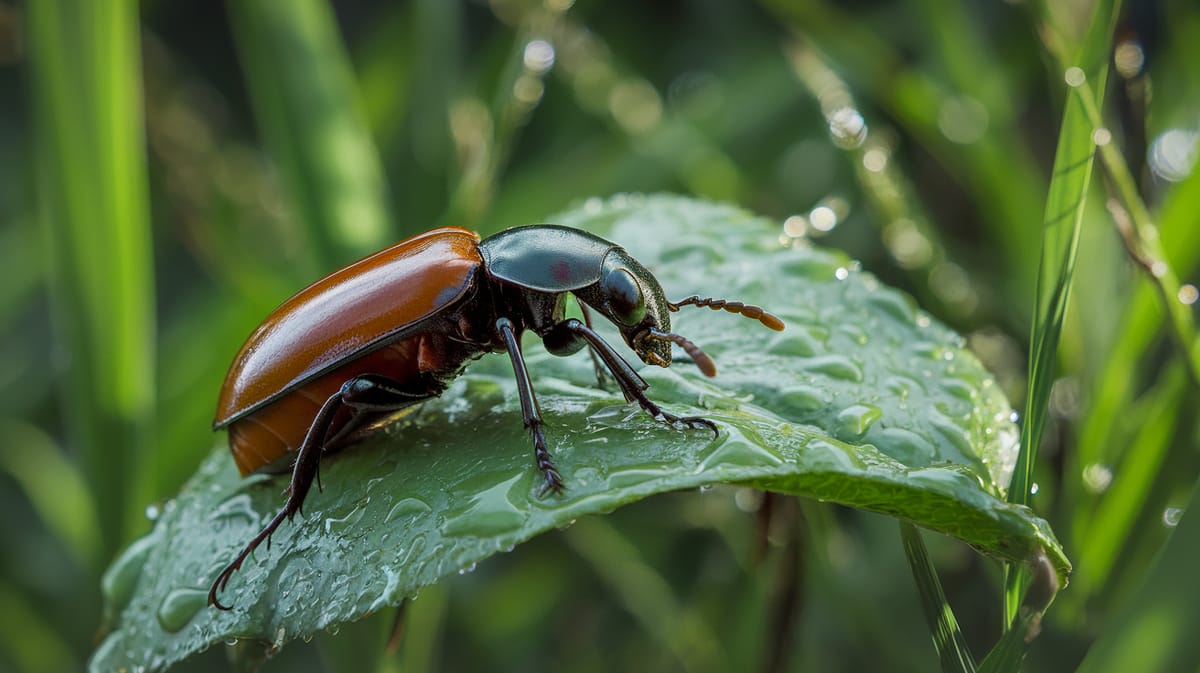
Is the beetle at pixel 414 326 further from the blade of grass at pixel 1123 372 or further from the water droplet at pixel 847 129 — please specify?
the water droplet at pixel 847 129

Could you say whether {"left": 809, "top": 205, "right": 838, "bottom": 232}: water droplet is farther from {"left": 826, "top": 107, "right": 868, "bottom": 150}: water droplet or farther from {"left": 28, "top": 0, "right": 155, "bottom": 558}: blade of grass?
{"left": 28, "top": 0, "right": 155, "bottom": 558}: blade of grass

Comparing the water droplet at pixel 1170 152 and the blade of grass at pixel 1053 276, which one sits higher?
the blade of grass at pixel 1053 276

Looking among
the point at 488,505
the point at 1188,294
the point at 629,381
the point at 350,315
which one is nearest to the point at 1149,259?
the point at 1188,294

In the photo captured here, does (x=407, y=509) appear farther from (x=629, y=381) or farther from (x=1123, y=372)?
(x=1123, y=372)

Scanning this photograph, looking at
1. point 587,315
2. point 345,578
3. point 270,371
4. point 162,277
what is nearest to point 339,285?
point 270,371

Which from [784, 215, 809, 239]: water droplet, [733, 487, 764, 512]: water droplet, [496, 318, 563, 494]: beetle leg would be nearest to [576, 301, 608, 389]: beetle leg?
[496, 318, 563, 494]: beetle leg

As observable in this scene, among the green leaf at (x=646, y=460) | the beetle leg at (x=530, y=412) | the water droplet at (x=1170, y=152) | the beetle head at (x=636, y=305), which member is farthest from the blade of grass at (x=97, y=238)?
the water droplet at (x=1170, y=152)
